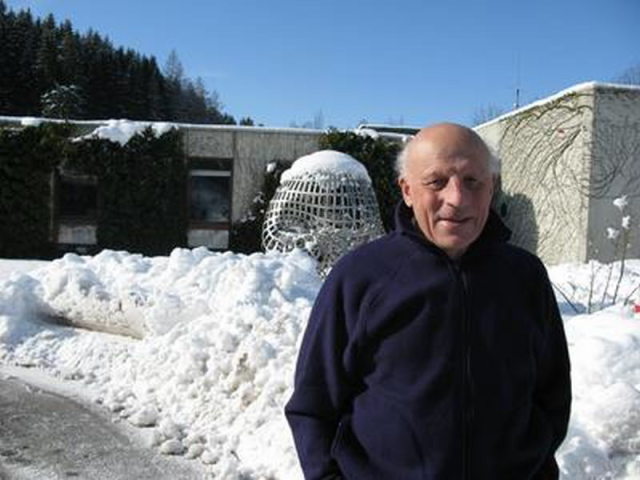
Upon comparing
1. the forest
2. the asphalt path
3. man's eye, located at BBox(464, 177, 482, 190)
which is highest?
the forest

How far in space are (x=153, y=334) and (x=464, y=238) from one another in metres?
5.65

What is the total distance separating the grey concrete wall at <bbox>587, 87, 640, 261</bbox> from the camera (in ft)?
43.1

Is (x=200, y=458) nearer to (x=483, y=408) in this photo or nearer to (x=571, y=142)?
(x=483, y=408)

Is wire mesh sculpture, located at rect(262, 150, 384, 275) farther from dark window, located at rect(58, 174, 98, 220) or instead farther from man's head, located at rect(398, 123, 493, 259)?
dark window, located at rect(58, 174, 98, 220)

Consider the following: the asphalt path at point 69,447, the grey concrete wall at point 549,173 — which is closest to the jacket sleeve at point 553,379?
the asphalt path at point 69,447

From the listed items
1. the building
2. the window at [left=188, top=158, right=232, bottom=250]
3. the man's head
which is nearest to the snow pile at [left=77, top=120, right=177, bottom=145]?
the building

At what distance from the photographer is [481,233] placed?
1952 millimetres

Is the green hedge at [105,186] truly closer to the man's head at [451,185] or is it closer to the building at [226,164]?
the building at [226,164]

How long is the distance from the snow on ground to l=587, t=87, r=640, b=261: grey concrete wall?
12.8 feet

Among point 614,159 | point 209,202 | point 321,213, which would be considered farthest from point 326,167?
point 209,202

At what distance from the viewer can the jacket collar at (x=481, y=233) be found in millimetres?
1933

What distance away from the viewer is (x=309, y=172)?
9422mm

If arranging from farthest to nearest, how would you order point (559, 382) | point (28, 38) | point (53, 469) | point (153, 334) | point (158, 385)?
point (28, 38)
point (153, 334)
point (158, 385)
point (53, 469)
point (559, 382)

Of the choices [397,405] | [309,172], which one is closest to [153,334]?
[309,172]
